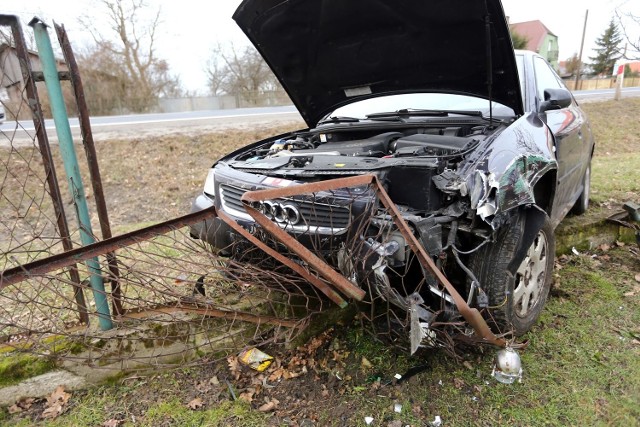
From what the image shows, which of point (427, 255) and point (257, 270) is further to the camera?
point (257, 270)

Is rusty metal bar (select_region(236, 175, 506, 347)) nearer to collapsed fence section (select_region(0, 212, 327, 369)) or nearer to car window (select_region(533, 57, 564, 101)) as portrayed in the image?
collapsed fence section (select_region(0, 212, 327, 369))

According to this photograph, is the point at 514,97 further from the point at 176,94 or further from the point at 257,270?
the point at 176,94

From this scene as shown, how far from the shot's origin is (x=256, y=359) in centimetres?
250

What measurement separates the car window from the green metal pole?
311 centimetres

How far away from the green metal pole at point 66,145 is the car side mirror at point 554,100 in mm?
2951

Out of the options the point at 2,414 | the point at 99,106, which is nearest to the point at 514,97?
the point at 2,414

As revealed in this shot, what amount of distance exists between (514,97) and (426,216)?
4.72 ft

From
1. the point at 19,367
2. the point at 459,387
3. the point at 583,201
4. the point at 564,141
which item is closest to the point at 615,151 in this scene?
the point at 583,201

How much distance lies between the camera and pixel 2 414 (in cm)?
221

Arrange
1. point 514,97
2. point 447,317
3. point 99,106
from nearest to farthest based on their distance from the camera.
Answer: point 447,317 → point 514,97 → point 99,106

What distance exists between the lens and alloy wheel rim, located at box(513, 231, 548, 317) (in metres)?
2.31

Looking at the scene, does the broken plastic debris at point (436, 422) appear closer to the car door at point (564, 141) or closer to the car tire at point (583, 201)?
the car door at point (564, 141)

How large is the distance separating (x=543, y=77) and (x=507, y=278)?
2.12m

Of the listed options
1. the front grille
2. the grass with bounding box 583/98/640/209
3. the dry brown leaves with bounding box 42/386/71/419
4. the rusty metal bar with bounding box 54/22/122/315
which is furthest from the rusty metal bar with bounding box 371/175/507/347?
the grass with bounding box 583/98/640/209
